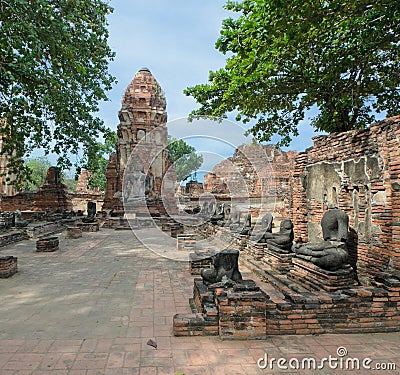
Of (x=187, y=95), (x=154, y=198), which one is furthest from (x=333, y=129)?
(x=154, y=198)

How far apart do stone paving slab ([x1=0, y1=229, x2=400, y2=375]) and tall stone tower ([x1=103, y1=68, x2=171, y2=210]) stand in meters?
18.2

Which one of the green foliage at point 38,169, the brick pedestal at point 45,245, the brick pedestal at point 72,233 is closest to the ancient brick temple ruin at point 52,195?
the brick pedestal at point 72,233

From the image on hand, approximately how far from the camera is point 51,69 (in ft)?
25.5

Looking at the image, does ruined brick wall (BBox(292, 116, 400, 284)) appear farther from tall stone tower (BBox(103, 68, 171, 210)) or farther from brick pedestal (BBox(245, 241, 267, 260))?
tall stone tower (BBox(103, 68, 171, 210))

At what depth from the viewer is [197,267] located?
22.6 ft

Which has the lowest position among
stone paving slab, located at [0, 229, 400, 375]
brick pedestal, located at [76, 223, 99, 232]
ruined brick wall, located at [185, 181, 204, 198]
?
stone paving slab, located at [0, 229, 400, 375]

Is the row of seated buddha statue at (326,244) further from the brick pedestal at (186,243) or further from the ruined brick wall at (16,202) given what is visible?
the ruined brick wall at (16,202)

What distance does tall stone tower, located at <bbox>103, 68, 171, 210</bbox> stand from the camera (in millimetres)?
24031

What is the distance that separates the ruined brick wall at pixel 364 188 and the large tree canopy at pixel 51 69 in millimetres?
5807

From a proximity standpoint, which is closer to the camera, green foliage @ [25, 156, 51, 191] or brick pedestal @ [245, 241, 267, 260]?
brick pedestal @ [245, 241, 267, 260]

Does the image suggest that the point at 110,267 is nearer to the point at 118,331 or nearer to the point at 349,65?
the point at 118,331

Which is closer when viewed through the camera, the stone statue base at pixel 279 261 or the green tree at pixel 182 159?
the stone statue base at pixel 279 261

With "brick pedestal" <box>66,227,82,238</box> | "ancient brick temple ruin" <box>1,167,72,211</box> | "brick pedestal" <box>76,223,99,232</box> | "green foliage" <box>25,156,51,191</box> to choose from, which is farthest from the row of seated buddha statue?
"green foliage" <box>25,156,51,191</box>

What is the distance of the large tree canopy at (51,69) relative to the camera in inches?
258
